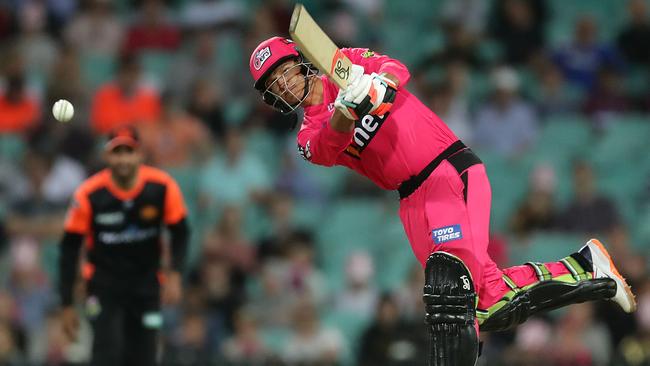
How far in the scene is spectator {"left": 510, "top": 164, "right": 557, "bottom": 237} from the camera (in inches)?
453

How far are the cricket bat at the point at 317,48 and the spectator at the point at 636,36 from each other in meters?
7.36

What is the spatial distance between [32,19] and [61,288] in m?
5.92

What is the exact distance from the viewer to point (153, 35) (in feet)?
45.2

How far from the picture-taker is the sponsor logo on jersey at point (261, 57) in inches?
260

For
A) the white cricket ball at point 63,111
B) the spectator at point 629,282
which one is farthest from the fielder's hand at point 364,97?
the spectator at point 629,282

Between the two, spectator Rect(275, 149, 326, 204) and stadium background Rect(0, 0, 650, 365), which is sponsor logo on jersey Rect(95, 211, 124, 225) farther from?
spectator Rect(275, 149, 326, 204)

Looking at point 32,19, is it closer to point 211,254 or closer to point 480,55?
point 211,254

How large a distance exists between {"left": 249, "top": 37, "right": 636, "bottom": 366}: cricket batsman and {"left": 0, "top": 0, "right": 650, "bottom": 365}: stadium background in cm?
348

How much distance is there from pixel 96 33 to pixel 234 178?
8.98 ft

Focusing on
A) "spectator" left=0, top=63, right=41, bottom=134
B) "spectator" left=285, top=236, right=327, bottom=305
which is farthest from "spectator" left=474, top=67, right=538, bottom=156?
"spectator" left=0, top=63, right=41, bottom=134

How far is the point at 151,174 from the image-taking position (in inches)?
349

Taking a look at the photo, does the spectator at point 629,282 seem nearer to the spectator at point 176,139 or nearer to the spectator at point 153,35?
the spectator at point 176,139

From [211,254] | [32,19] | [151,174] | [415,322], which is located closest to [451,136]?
[151,174]

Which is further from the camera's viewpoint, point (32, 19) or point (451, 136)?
point (32, 19)
